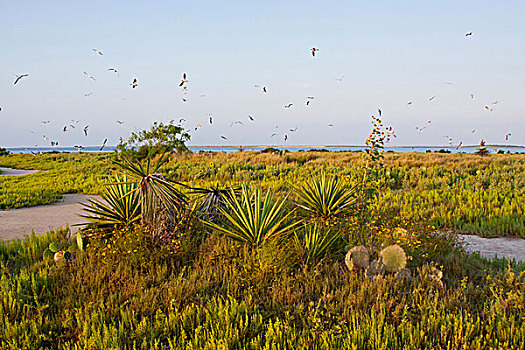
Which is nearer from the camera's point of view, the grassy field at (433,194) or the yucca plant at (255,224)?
the yucca plant at (255,224)

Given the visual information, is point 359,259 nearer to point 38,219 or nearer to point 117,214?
point 117,214

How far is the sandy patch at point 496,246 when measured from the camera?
20.4 feet

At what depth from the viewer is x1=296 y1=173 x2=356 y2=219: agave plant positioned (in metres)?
6.53

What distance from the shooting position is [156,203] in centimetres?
545

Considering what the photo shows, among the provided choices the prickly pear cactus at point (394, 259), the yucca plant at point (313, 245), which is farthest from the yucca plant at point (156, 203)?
the prickly pear cactus at point (394, 259)

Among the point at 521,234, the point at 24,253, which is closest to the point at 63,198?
the point at 24,253

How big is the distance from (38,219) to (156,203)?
5903mm

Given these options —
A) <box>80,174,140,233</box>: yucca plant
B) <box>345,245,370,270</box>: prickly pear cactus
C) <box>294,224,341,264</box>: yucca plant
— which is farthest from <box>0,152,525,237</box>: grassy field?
<box>345,245,370,270</box>: prickly pear cactus

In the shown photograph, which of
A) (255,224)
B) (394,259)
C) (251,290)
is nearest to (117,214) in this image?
(255,224)

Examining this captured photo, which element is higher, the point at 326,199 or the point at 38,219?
the point at 326,199

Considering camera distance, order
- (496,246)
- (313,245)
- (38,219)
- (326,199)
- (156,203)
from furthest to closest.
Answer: (38,219), (496,246), (326,199), (156,203), (313,245)

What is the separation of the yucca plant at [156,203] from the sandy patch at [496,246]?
185 inches

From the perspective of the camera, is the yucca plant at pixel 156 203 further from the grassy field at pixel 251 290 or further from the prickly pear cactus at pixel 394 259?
the prickly pear cactus at pixel 394 259

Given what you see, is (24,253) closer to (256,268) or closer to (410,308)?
(256,268)
